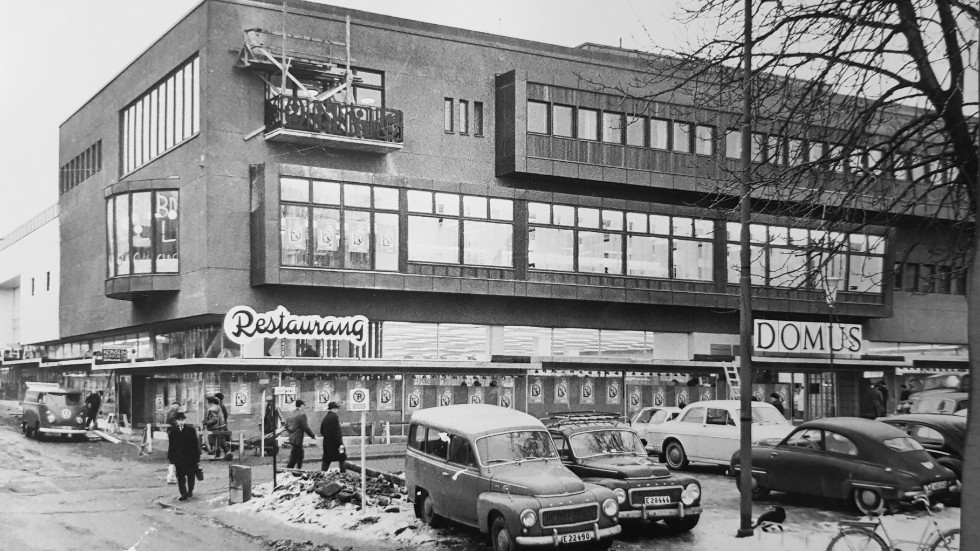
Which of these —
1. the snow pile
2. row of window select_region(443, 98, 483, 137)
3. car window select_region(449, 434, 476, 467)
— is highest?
row of window select_region(443, 98, 483, 137)

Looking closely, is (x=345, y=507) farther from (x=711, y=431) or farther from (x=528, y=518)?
(x=711, y=431)

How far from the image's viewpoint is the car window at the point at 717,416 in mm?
23922

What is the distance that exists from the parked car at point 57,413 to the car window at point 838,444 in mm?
28484

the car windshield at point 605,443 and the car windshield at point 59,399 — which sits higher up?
the car windshield at point 605,443

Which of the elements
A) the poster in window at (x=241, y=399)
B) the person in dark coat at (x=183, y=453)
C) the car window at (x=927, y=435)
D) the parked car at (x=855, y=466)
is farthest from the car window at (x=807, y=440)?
the poster in window at (x=241, y=399)

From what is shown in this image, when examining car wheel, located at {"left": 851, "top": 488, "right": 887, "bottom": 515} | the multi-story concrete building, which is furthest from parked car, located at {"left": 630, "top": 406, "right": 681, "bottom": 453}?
car wheel, located at {"left": 851, "top": 488, "right": 887, "bottom": 515}

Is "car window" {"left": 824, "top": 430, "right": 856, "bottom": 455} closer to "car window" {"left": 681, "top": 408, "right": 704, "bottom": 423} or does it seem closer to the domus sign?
"car window" {"left": 681, "top": 408, "right": 704, "bottom": 423}

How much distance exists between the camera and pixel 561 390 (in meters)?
39.0

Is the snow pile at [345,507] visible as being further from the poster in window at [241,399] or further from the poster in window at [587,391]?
the poster in window at [587,391]

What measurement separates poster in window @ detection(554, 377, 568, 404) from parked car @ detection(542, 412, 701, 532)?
2048 cm

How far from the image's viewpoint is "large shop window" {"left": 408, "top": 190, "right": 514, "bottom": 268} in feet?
118

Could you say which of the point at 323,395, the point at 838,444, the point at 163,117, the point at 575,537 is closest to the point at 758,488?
the point at 838,444

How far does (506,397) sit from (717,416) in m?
14.8

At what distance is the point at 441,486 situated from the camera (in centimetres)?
1625
